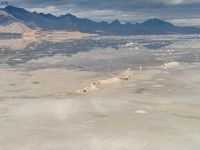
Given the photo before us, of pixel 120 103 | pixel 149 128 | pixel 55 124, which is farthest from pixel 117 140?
pixel 120 103

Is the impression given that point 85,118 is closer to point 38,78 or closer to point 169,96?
point 169,96

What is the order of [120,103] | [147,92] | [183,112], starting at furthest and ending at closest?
1. [147,92]
2. [120,103]
3. [183,112]

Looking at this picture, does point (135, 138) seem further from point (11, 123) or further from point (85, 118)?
point (11, 123)

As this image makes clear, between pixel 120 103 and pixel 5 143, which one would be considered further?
pixel 120 103

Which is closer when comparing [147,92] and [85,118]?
[85,118]

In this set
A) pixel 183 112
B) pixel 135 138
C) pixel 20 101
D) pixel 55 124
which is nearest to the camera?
pixel 135 138

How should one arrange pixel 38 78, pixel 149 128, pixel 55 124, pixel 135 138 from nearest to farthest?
pixel 135 138 → pixel 149 128 → pixel 55 124 → pixel 38 78

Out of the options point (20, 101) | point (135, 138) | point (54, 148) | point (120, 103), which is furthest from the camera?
point (20, 101)

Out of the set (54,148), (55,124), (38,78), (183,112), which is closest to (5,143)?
(54,148)

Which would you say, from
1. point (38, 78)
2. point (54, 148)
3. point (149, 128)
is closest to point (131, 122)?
point (149, 128)
